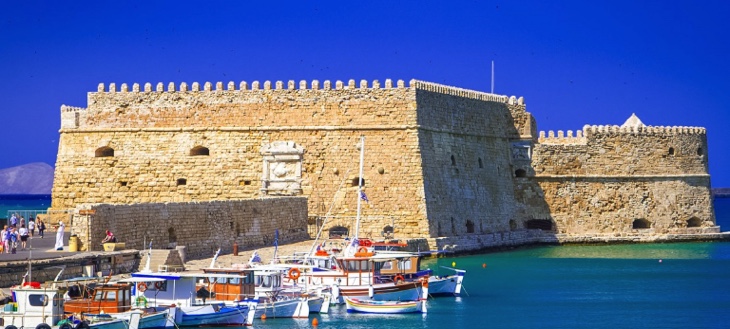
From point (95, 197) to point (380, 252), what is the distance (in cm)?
1209

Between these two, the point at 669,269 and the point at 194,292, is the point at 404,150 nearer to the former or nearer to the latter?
the point at 669,269

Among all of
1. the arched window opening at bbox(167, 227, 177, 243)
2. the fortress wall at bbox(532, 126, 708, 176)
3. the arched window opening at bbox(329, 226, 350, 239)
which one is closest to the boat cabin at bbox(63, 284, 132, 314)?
the arched window opening at bbox(167, 227, 177, 243)

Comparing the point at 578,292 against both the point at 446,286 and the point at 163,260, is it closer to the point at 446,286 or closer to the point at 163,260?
the point at 446,286

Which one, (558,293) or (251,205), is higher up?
(251,205)

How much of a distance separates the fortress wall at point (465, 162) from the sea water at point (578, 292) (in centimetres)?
118

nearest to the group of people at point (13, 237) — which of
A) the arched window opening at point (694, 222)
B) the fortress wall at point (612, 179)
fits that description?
the fortress wall at point (612, 179)

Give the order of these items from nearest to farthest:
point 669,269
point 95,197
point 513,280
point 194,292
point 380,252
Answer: point 194,292
point 380,252
point 513,280
point 669,269
point 95,197

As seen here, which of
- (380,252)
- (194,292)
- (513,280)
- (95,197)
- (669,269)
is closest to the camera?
(194,292)

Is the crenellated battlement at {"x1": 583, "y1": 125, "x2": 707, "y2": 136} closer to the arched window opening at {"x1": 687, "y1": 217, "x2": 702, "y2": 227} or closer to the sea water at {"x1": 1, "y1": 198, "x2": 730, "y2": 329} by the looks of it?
the arched window opening at {"x1": 687, "y1": 217, "x2": 702, "y2": 227}

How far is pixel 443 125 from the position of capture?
38531mm

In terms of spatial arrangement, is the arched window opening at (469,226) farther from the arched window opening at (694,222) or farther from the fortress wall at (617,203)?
the arched window opening at (694,222)

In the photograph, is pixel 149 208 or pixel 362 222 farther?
pixel 362 222

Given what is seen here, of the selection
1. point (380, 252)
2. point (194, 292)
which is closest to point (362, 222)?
point (380, 252)

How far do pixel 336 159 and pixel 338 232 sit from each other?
6.41 ft
